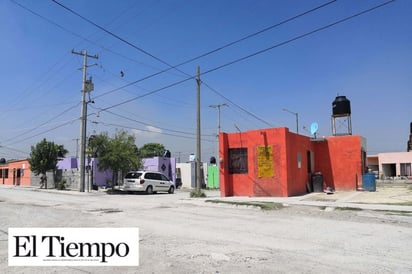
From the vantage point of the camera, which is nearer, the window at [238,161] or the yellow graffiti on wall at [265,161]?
the yellow graffiti on wall at [265,161]

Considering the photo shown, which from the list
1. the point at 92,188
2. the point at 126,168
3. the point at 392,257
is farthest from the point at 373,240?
the point at 92,188

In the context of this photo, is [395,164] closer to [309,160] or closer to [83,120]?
[309,160]

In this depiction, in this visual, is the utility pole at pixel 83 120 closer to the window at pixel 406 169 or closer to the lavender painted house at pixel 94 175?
the lavender painted house at pixel 94 175

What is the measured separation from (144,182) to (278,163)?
11.5 m

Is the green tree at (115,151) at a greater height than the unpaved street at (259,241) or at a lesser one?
greater

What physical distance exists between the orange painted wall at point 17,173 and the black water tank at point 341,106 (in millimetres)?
41853

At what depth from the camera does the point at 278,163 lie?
22.0m

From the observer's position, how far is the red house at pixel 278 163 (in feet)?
72.5

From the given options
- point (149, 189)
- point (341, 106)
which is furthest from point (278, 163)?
point (341, 106)

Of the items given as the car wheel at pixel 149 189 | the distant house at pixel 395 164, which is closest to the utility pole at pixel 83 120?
the car wheel at pixel 149 189

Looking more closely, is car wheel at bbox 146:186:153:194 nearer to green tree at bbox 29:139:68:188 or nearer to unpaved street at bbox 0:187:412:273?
unpaved street at bbox 0:187:412:273

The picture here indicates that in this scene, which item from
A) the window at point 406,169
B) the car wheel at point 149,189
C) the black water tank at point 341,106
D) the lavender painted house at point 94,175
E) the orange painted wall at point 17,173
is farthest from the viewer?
the window at point 406,169

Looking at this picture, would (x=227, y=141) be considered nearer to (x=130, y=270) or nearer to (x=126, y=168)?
(x=126, y=168)

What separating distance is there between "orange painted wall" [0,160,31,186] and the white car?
99.8 feet
